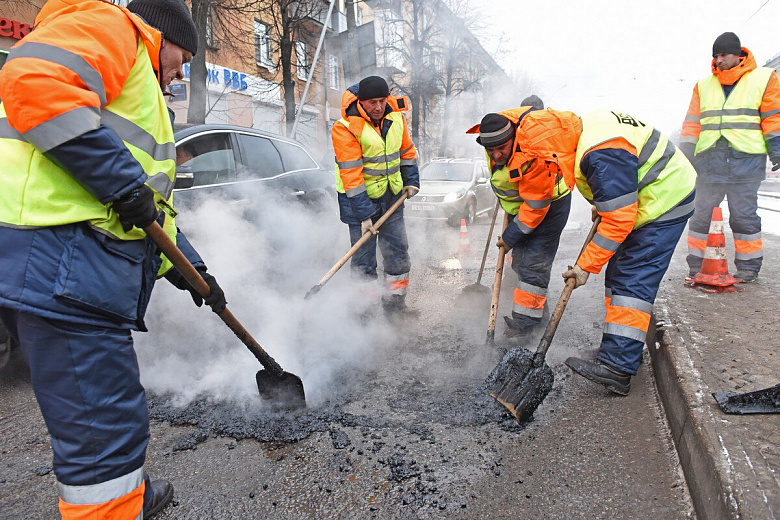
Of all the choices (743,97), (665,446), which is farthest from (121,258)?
(743,97)

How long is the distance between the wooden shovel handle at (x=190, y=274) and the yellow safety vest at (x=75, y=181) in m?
0.05

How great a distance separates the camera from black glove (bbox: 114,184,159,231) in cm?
144

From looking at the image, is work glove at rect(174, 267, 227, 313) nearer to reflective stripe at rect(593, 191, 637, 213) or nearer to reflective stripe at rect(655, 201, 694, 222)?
reflective stripe at rect(593, 191, 637, 213)

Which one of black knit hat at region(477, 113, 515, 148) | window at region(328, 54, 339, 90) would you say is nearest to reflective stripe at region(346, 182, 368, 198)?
black knit hat at region(477, 113, 515, 148)

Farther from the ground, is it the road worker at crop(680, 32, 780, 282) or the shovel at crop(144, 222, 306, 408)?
the road worker at crop(680, 32, 780, 282)

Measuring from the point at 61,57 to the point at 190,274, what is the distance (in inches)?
35.4

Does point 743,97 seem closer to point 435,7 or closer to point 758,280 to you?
point 758,280

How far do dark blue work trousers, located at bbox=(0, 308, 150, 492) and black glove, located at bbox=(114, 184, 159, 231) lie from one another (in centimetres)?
33

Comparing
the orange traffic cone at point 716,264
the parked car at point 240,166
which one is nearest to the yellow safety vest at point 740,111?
the orange traffic cone at point 716,264

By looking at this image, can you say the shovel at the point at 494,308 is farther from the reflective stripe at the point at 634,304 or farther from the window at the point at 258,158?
the window at the point at 258,158

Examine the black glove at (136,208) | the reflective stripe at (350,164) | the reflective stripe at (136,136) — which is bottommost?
the reflective stripe at (350,164)

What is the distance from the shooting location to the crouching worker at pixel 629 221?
257 centimetres

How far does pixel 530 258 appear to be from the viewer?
141 inches

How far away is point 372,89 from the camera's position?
12.5ft
